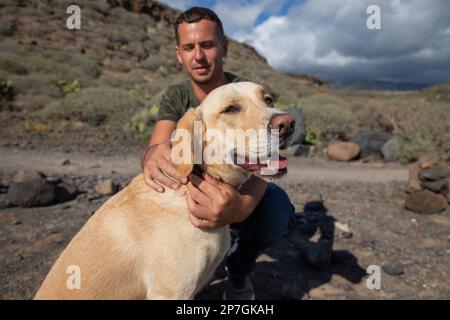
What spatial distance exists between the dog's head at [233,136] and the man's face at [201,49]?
63cm

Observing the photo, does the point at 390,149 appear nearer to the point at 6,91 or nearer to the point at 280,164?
the point at 280,164

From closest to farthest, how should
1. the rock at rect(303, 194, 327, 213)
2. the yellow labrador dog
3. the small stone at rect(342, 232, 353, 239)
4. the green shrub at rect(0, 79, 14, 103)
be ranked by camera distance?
the yellow labrador dog, the small stone at rect(342, 232, 353, 239), the rock at rect(303, 194, 327, 213), the green shrub at rect(0, 79, 14, 103)

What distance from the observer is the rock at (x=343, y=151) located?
329 inches

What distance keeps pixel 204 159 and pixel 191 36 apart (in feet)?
3.91

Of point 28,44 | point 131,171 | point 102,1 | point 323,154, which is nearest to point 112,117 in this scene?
point 131,171

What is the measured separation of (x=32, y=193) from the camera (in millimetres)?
4441

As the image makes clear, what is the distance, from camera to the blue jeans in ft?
9.04

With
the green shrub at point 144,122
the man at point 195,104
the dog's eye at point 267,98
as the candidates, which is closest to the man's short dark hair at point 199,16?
the man at point 195,104

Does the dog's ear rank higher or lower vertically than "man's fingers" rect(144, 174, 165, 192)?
higher

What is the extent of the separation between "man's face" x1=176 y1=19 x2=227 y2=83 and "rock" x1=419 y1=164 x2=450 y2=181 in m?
3.65

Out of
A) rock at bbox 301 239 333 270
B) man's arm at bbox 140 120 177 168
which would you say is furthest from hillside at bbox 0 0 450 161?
rock at bbox 301 239 333 270

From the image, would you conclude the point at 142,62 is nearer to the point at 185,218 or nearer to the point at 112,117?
the point at 112,117

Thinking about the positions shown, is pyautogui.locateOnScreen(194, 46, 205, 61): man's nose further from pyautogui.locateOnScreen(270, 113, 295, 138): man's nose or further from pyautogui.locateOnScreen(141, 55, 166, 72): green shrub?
pyautogui.locateOnScreen(141, 55, 166, 72): green shrub

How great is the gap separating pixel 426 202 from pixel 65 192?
5.02 m
